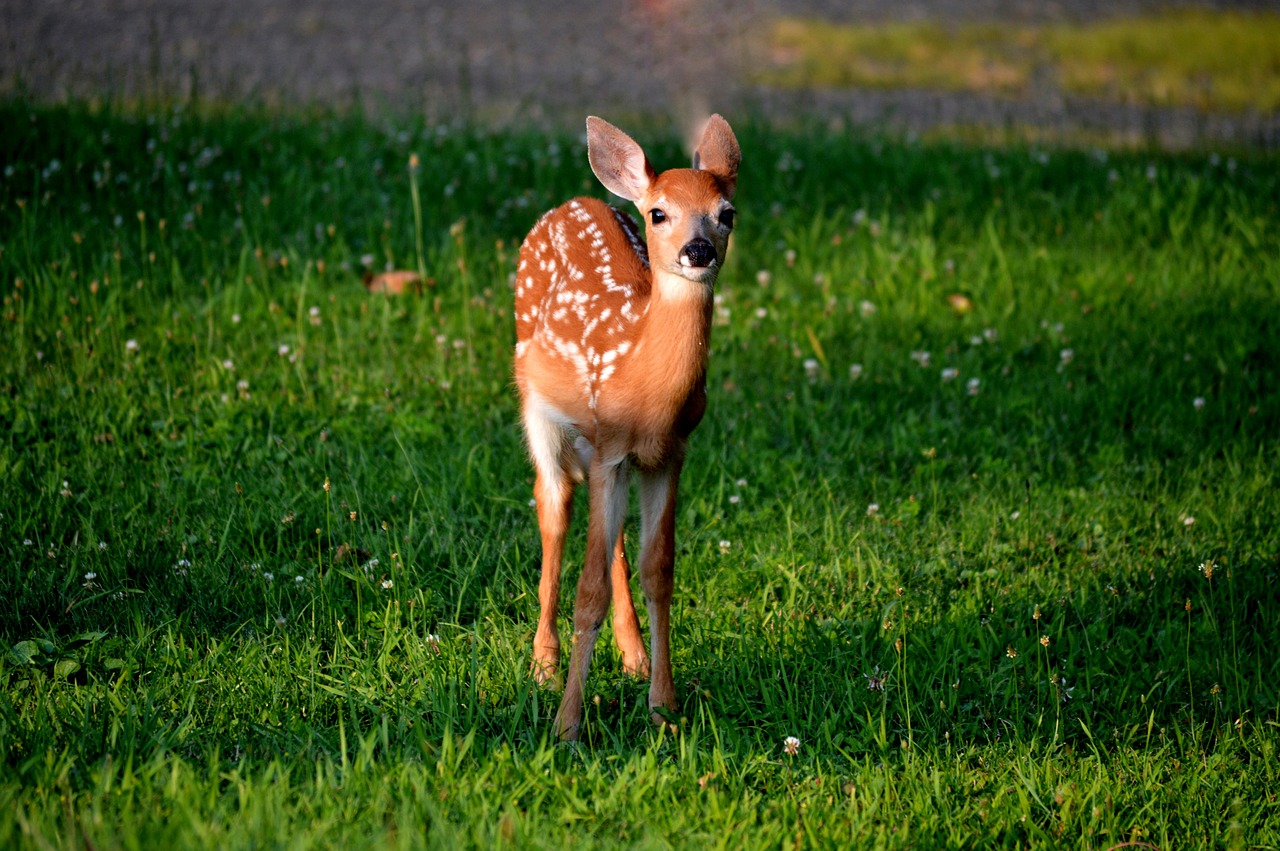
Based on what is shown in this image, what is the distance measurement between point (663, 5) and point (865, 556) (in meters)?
9.81

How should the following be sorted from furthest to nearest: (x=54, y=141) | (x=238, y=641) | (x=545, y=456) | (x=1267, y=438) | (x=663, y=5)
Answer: (x=663, y=5)
(x=54, y=141)
(x=1267, y=438)
(x=545, y=456)
(x=238, y=641)

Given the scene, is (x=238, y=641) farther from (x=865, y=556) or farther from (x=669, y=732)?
(x=865, y=556)

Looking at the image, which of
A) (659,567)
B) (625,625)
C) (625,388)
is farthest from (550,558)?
(625,388)

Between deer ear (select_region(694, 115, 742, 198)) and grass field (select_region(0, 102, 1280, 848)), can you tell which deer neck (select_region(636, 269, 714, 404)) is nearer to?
deer ear (select_region(694, 115, 742, 198))

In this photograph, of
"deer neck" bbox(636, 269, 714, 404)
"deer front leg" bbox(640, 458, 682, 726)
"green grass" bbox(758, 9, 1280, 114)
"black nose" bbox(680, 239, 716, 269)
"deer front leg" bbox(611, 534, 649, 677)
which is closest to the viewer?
"black nose" bbox(680, 239, 716, 269)

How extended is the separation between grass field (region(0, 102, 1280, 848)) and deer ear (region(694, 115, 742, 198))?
140 cm

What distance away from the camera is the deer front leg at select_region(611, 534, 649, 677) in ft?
13.6

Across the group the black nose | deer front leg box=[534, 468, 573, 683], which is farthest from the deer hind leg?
the black nose

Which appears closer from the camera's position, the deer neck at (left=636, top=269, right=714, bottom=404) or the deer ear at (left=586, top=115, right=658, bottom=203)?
the deer neck at (left=636, top=269, right=714, bottom=404)

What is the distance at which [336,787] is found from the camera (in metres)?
3.17

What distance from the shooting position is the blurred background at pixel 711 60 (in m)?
9.60

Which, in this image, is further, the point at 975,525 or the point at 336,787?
the point at 975,525

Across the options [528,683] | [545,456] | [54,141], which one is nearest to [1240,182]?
[545,456]

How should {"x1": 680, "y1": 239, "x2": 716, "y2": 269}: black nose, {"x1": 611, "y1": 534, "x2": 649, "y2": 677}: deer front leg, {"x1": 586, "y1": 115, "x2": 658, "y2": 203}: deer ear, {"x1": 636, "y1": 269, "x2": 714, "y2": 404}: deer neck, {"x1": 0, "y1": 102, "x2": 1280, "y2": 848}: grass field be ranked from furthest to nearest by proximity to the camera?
{"x1": 611, "y1": 534, "x2": 649, "y2": 677}: deer front leg, {"x1": 586, "y1": 115, "x2": 658, "y2": 203}: deer ear, {"x1": 636, "y1": 269, "x2": 714, "y2": 404}: deer neck, {"x1": 680, "y1": 239, "x2": 716, "y2": 269}: black nose, {"x1": 0, "y1": 102, "x2": 1280, "y2": 848}: grass field
